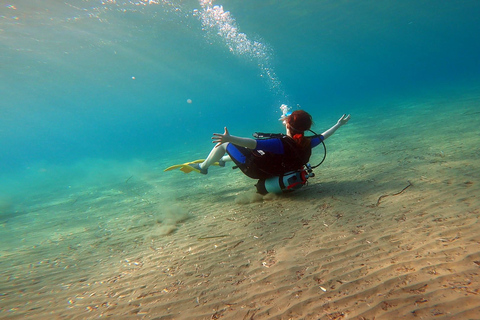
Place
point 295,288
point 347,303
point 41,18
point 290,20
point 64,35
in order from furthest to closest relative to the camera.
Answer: point 290,20, point 64,35, point 41,18, point 295,288, point 347,303

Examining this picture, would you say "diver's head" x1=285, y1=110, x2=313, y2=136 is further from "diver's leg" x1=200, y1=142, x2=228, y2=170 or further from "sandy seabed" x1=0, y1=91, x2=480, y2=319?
"diver's leg" x1=200, y1=142, x2=228, y2=170

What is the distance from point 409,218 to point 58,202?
12473 mm

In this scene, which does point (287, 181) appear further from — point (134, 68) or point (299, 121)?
point (134, 68)

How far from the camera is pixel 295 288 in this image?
7.64 ft

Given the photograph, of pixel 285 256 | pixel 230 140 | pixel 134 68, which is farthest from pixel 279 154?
pixel 134 68

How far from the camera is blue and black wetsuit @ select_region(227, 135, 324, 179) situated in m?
4.07

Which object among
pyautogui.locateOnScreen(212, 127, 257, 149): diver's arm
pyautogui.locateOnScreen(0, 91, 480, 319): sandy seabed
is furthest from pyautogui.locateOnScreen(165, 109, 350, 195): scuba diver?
pyautogui.locateOnScreen(0, 91, 480, 319): sandy seabed

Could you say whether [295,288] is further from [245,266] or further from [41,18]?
[41,18]

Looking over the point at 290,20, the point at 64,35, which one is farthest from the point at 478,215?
the point at 290,20

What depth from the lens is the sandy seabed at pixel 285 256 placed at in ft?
6.93

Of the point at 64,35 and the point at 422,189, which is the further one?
the point at 64,35

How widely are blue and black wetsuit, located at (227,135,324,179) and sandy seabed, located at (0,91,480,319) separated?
718 mm

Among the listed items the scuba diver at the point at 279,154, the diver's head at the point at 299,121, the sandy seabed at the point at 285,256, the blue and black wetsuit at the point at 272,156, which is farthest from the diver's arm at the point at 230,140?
the sandy seabed at the point at 285,256

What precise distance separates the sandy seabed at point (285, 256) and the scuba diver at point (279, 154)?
1.47 ft
